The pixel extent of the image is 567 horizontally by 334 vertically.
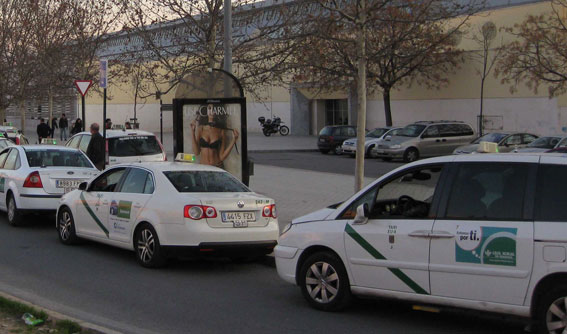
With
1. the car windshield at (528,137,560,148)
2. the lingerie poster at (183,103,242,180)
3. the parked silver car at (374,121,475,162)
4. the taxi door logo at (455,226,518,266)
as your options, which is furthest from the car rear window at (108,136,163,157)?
the parked silver car at (374,121,475,162)

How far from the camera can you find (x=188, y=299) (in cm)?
844

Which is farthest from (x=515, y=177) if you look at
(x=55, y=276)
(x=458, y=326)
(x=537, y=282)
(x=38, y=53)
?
(x=38, y=53)

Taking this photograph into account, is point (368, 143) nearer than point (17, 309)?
No

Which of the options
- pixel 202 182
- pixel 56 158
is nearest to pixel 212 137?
pixel 56 158

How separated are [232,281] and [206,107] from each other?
5.76 m

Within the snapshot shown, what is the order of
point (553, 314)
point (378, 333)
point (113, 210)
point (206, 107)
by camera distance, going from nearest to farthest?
point (553, 314), point (378, 333), point (113, 210), point (206, 107)

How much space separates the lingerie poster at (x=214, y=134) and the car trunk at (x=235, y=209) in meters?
4.73

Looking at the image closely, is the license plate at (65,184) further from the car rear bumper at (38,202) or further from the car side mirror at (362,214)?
the car side mirror at (362,214)

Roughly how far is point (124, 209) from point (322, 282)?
→ 3.87 m

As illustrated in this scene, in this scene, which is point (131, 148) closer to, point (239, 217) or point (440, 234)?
point (239, 217)

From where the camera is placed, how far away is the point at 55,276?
31.4 ft

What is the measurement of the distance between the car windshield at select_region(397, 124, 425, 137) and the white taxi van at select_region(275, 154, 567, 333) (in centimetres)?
2596

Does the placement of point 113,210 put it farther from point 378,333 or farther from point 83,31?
point 83,31

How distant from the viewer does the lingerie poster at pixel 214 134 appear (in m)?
14.7
